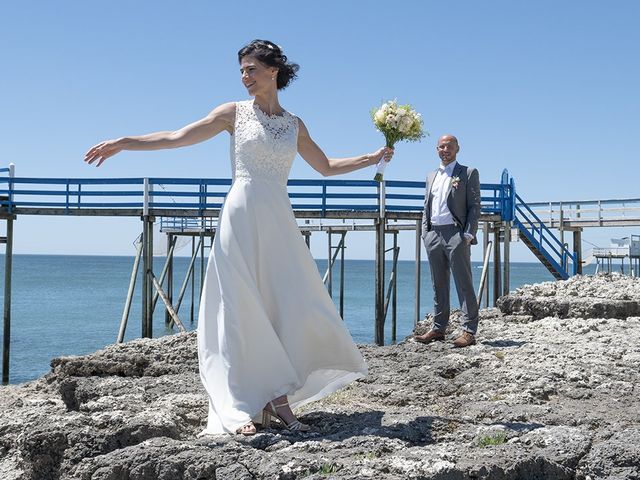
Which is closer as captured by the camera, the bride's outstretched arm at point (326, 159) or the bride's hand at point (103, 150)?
the bride's hand at point (103, 150)

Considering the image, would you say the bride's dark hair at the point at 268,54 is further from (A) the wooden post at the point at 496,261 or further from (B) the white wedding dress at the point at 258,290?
(A) the wooden post at the point at 496,261

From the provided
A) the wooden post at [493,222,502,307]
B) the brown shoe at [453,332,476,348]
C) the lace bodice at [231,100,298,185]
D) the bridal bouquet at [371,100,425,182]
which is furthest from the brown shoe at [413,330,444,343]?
the wooden post at [493,222,502,307]

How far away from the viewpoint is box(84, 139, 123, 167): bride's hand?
12.9 ft

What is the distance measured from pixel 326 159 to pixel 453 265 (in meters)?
2.78

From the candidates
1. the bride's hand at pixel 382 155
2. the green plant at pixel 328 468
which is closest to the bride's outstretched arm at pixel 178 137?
the bride's hand at pixel 382 155

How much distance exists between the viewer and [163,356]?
20.9 ft

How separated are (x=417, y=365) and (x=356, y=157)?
7.27ft

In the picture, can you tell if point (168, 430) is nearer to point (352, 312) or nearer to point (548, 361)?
point (548, 361)

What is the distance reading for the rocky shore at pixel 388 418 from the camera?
10.9 ft

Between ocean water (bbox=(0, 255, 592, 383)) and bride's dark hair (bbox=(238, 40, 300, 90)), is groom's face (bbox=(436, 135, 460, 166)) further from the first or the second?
ocean water (bbox=(0, 255, 592, 383))

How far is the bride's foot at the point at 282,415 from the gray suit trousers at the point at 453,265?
3.13m

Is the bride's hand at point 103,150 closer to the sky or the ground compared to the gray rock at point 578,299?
closer to the sky

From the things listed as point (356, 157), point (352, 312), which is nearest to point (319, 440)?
point (356, 157)

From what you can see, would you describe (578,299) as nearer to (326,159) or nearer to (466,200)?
(466,200)
